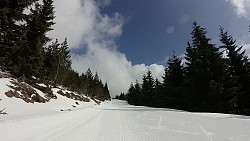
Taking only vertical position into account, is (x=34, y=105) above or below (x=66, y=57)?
below

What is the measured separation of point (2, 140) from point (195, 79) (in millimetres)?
28554

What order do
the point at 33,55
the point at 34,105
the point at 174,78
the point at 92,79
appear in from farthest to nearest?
the point at 92,79 < the point at 174,78 < the point at 33,55 < the point at 34,105

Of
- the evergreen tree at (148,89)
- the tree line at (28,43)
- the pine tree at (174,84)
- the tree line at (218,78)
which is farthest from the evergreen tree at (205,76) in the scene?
the evergreen tree at (148,89)

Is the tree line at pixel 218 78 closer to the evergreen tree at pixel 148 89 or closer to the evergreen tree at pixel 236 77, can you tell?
the evergreen tree at pixel 236 77

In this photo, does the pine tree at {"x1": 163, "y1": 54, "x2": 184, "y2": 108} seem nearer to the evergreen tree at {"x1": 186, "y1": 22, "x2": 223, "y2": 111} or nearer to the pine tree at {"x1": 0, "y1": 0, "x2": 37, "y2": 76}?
the evergreen tree at {"x1": 186, "y1": 22, "x2": 223, "y2": 111}

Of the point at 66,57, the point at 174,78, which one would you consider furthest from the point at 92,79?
the point at 174,78

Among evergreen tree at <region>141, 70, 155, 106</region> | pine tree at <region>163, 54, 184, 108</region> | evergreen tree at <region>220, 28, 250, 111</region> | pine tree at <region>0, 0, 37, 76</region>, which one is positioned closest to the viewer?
pine tree at <region>0, 0, 37, 76</region>

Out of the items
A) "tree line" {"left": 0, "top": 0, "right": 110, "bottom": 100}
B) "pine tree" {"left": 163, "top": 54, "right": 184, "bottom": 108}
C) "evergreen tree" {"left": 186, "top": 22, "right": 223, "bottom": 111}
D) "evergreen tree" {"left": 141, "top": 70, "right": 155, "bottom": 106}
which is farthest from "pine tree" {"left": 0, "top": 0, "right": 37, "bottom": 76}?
"evergreen tree" {"left": 141, "top": 70, "right": 155, "bottom": 106}

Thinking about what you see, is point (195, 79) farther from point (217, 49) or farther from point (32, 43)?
point (32, 43)

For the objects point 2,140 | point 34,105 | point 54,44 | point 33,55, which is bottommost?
point 2,140

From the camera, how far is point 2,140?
7270 millimetres

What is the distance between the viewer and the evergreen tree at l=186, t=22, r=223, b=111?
97.8ft

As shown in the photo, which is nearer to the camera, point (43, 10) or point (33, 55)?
point (33, 55)

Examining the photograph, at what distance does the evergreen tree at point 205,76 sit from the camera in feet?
97.8
